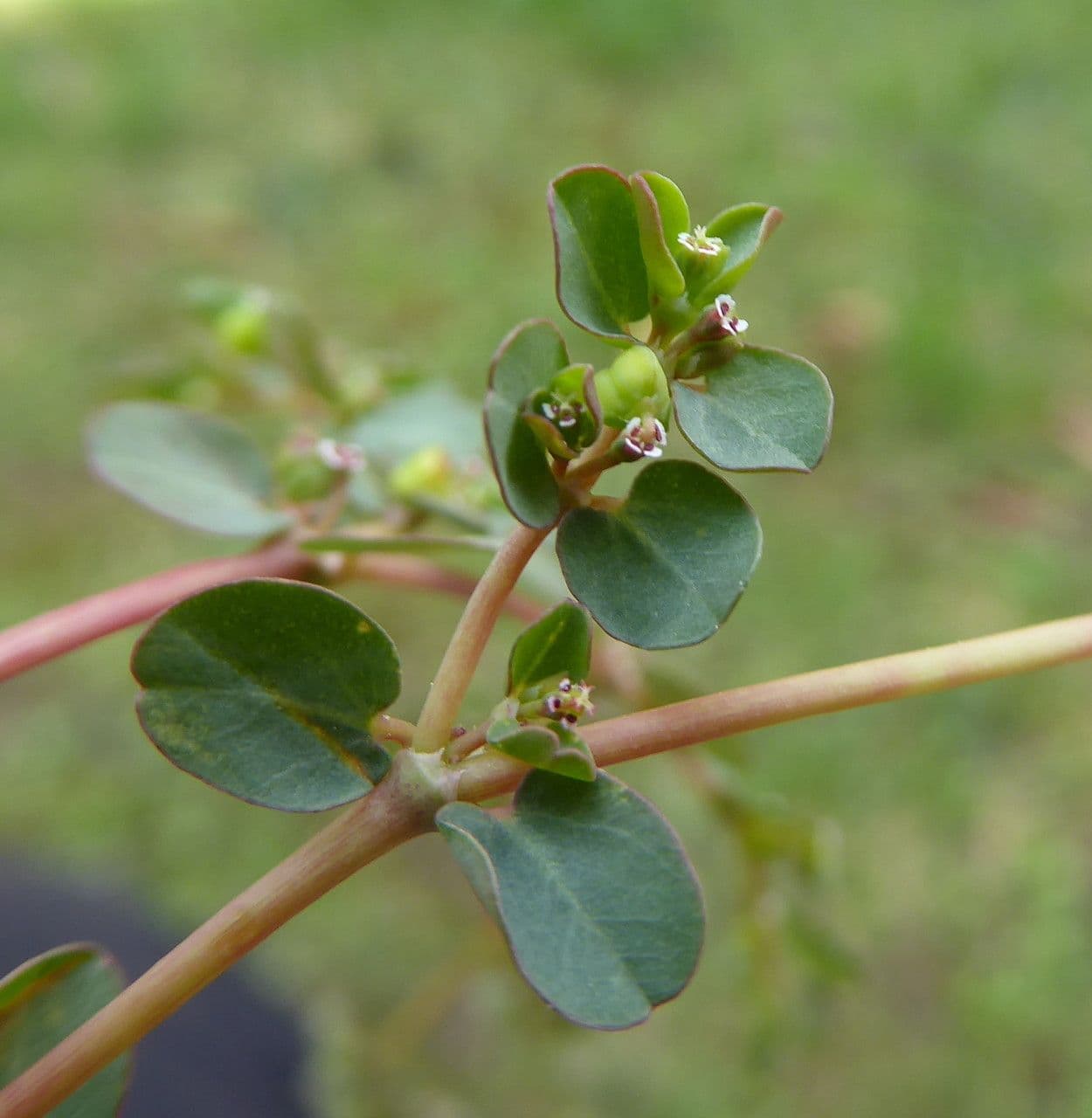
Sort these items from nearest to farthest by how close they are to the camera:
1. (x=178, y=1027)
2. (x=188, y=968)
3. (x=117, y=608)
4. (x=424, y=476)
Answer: (x=188, y=968), (x=117, y=608), (x=424, y=476), (x=178, y=1027)

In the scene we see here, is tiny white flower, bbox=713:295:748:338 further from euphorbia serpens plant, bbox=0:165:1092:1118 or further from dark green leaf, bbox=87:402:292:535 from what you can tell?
dark green leaf, bbox=87:402:292:535

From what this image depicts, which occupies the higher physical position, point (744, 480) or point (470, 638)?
point (470, 638)

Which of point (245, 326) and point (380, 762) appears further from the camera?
point (245, 326)

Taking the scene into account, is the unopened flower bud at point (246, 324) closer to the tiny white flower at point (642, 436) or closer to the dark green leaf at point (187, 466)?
the dark green leaf at point (187, 466)

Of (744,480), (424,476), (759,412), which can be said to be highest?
→ (759,412)

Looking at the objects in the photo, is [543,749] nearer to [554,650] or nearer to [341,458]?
[554,650]

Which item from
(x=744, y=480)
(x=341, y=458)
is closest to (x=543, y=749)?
(x=341, y=458)
